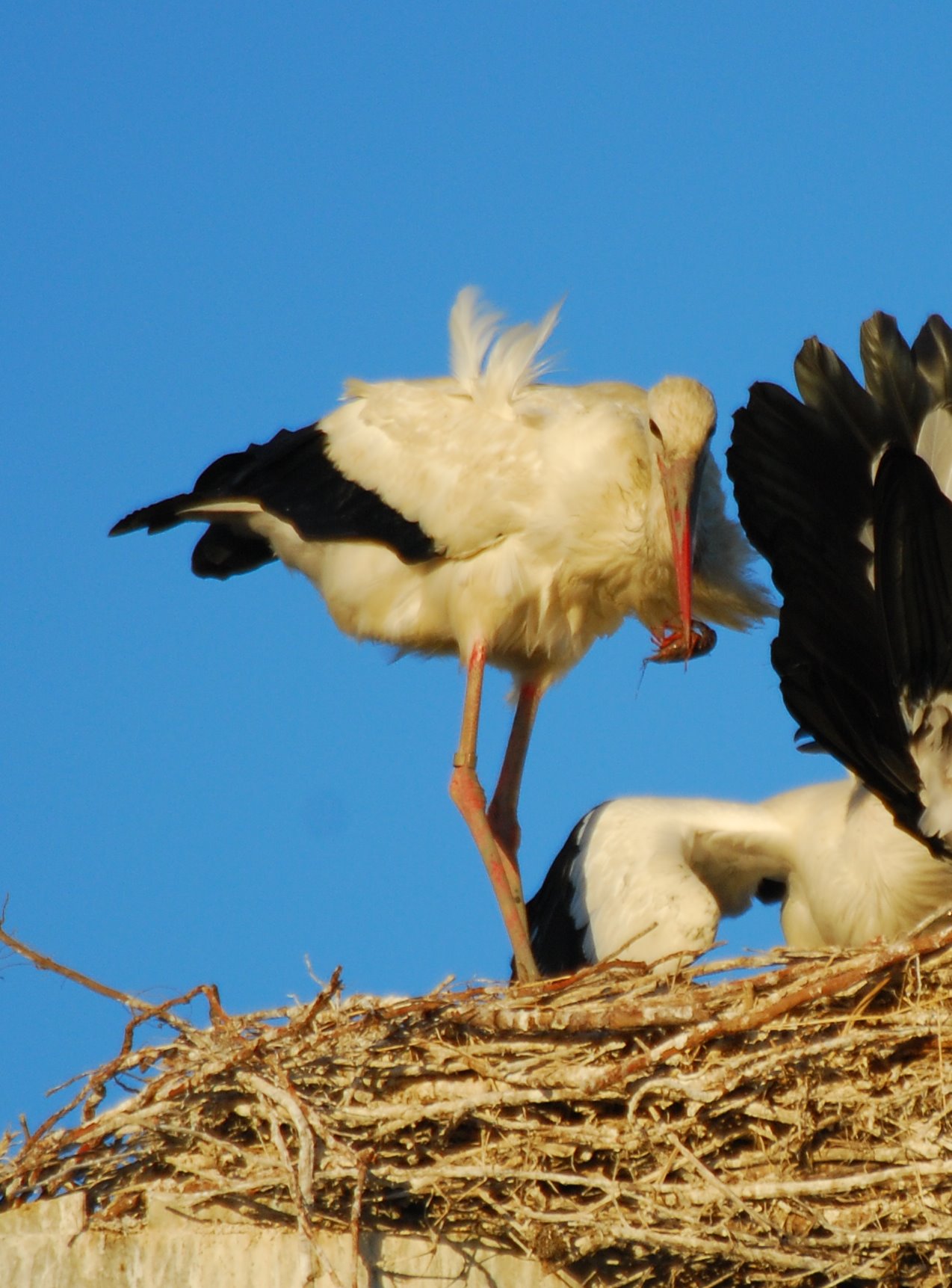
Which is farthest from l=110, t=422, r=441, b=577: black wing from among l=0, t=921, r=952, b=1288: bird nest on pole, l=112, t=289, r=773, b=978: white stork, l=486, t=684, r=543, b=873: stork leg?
l=0, t=921, r=952, b=1288: bird nest on pole

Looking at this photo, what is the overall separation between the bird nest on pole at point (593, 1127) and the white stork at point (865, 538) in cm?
56

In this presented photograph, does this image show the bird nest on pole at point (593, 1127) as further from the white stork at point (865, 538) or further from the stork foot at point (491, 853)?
the stork foot at point (491, 853)

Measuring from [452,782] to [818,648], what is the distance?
7.22 ft

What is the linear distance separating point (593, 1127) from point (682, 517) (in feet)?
7.21

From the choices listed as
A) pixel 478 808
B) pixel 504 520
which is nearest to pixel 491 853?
pixel 478 808

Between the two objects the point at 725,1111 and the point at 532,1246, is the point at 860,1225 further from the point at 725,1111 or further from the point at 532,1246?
the point at 532,1246

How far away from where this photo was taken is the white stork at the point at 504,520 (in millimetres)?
7199

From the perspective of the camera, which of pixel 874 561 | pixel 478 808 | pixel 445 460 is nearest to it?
pixel 874 561

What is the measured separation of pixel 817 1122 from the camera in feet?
18.0

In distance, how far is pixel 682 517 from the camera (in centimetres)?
703

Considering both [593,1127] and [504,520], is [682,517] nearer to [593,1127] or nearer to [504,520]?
[504,520]

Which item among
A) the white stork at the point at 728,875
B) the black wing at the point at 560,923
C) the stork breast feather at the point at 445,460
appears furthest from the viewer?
the stork breast feather at the point at 445,460

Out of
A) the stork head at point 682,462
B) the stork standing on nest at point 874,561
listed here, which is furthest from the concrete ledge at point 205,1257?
the stork head at point 682,462

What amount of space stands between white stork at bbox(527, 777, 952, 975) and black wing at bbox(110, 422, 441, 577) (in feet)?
3.87
